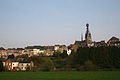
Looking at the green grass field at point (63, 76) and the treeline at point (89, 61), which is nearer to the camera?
the green grass field at point (63, 76)

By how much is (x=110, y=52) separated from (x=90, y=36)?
6773cm

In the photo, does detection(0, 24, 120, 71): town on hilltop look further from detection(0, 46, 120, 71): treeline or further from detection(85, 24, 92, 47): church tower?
detection(0, 46, 120, 71): treeline

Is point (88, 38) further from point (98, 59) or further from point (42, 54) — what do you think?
point (98, 59)

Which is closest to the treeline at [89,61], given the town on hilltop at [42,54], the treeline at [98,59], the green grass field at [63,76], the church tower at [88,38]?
the treeline at [98,59]

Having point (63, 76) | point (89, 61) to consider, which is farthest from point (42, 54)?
point (63, 76)

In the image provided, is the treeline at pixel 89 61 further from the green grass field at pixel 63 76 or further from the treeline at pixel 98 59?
the green grass field at pixel 63 76

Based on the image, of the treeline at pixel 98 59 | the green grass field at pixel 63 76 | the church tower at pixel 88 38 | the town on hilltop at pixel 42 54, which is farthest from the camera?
the church tower at pixel 88 38

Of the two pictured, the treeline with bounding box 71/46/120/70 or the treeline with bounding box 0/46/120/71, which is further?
the treeline with bounding box 0/46/120/71

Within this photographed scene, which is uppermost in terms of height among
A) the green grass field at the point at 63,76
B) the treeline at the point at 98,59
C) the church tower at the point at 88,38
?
the church tower at the point at 88,38

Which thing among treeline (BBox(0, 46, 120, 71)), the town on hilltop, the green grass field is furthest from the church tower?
the green grass field

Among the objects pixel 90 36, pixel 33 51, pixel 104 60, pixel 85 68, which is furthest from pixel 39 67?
pixel 33 51

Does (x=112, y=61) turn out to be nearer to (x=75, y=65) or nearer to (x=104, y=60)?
(x=104, y=60)

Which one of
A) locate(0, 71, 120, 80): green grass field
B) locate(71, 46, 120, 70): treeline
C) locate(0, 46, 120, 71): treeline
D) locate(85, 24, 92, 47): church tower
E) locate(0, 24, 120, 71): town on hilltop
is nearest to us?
locate(0, 71, 120, 80): green grass field

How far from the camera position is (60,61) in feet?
332
